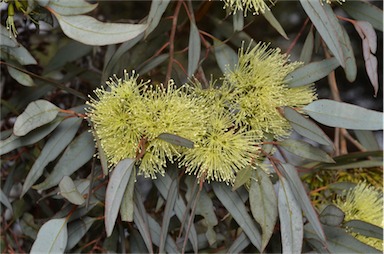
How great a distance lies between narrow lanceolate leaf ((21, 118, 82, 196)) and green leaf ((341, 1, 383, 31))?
446 millimetres

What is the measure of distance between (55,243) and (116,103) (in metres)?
0.22

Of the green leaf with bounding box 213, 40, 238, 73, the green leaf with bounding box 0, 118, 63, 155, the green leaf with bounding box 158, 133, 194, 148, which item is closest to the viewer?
the green leaf with bounding box 158, 133, 194, 148

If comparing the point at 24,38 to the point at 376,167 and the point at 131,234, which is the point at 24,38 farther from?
the point at 376,167

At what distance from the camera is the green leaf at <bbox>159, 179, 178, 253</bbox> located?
2.98 ft

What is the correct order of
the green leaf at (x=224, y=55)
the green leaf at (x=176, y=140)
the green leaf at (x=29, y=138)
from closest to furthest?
the green leaf at (x=176, y=140)
the green leaf at (x=29, y=138)
the green leaf at (x=224, y=55)

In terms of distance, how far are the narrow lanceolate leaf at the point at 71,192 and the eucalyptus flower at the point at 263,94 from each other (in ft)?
0.74

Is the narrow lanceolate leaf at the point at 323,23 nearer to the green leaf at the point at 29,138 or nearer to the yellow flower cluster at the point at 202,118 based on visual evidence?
the yellow flower cluster at the point at 202,118

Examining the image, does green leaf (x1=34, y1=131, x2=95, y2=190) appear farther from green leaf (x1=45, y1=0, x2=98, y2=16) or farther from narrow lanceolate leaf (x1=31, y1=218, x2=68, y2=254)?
green leaf (x1=45, y1=0, x2=98, y2=16)

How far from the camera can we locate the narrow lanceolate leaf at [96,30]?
0.82 meters

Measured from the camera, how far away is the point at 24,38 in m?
1.27

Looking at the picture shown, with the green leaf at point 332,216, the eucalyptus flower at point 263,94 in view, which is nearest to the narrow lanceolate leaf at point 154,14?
the eucalyptus flower at point 263,94

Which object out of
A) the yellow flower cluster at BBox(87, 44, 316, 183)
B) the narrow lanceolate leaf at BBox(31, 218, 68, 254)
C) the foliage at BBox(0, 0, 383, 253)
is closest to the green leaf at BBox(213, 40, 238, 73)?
the foliage at BBox(0, 0, 383, 253)

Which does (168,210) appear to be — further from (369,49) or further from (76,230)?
(369,49)

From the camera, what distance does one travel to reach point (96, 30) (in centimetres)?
84
